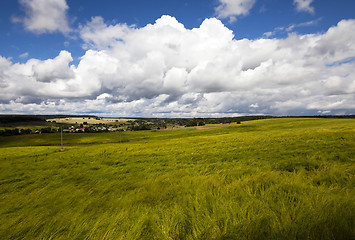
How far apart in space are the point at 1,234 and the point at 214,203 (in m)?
3.33

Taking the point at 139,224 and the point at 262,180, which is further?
the point at 262,180

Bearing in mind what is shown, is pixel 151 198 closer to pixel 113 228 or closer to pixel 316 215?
pixel 113 228

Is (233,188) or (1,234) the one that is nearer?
(1,234)

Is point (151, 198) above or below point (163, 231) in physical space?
below

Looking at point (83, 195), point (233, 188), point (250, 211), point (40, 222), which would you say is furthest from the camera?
point (83, 195)

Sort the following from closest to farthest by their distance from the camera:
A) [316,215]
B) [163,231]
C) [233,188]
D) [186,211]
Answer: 1. [316,215]
2. [163,231]
3. [186,211]
4. [233,188]

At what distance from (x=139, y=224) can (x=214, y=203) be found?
1287mm

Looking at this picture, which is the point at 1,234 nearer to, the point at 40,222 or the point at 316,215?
the point at 40,222

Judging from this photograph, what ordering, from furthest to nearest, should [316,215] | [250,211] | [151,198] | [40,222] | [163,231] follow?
[151,198]
[40,222]
[250,211]
[163,231]
[316,215]

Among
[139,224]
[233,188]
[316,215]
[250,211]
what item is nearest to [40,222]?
[139,224]

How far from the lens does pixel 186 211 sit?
2.62m

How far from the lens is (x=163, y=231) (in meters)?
2.09

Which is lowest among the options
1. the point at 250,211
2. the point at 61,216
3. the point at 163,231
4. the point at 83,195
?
the point at 83,195

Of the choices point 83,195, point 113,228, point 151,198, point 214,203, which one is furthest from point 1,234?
point 214,203
